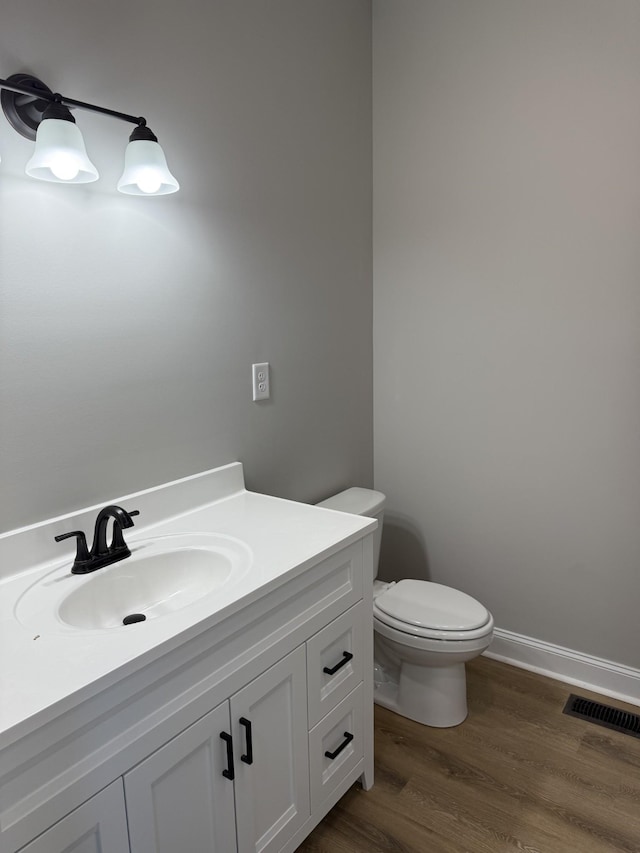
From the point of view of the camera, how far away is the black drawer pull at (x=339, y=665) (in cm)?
152

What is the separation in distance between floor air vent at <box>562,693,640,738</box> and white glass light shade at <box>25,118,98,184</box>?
2219 mm

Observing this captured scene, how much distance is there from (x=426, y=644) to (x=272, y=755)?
2.41ft

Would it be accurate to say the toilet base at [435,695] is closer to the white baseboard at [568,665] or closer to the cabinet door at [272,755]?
the white baseboard at [568,665]

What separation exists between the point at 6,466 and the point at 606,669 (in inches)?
82.0

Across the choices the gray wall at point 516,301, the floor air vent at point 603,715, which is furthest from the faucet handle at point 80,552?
the floor air vent at point 603,715

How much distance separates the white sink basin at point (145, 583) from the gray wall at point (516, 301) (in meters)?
1.26

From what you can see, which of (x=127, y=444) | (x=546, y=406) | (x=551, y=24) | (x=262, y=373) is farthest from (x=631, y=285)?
(x=127, y=444)

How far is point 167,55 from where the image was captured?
1594mm

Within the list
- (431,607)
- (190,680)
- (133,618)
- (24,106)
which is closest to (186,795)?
(190,680)

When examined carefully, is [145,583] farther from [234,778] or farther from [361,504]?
[361,504]

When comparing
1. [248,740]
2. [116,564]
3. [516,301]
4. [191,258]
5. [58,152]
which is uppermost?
[58,152]

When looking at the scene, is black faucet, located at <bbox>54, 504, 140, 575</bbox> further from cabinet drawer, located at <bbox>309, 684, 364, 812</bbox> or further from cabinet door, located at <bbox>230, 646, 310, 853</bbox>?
cabinet drawer, located at <bbox>309, 684, 364, 812</bbox>

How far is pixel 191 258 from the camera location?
1714 millimetres

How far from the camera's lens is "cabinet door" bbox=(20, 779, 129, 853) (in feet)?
3.03
